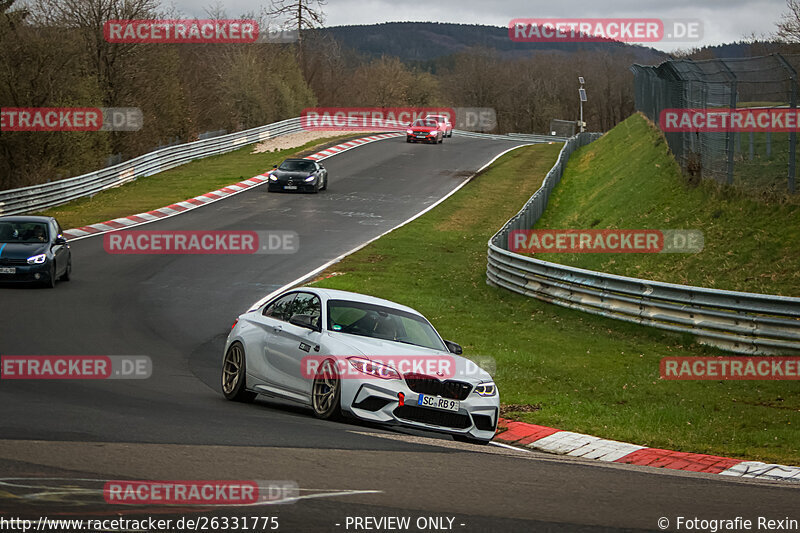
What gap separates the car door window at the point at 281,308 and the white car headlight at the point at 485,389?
242 cm

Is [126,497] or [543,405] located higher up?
[126,497]

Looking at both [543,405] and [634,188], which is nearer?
[543,405]

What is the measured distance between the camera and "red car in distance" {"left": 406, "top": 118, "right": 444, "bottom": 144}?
5872cm

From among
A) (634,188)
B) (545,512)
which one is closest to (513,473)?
(545,512)

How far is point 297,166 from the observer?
40.1m

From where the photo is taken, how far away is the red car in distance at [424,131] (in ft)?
193

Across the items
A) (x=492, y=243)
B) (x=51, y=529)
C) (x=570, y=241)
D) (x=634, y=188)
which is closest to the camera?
(x=51, y=529)

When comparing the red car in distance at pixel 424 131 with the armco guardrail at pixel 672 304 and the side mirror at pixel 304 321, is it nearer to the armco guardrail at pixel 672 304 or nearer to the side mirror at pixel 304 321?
the armco guardrail at pixel 672 304

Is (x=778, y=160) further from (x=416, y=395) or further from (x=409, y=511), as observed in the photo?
(x=409, y=511)

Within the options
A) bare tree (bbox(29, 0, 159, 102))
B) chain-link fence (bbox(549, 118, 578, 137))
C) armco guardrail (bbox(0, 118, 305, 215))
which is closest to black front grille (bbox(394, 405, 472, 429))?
armco guardrail (bbox(0, 118, 305, 215))

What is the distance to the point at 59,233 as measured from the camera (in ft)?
71.4

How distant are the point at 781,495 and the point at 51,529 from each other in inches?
207

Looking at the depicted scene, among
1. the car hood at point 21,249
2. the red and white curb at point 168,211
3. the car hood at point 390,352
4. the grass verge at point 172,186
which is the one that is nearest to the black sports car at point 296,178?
the red and white curb at point 168,211

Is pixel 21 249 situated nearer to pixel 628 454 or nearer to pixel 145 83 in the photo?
pixel 628 454
